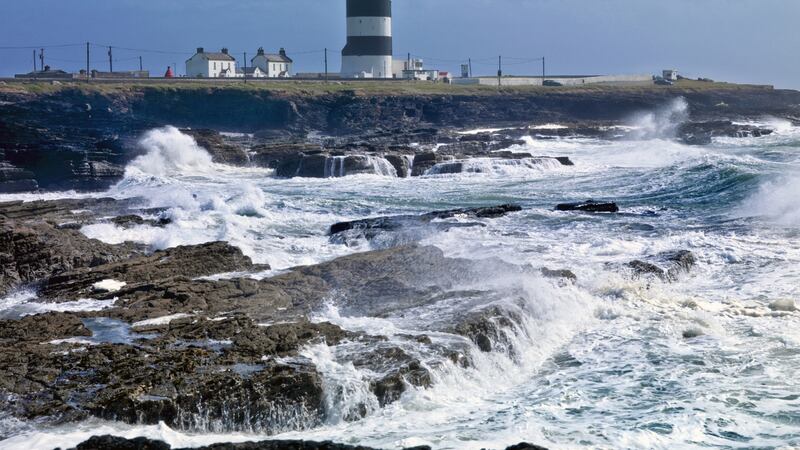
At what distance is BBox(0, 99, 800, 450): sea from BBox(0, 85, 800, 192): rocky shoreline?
4.33 metres

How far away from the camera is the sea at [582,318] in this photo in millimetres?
8539

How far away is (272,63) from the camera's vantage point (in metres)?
75.7

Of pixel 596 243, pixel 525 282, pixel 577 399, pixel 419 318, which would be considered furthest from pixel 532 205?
pixel 577 399

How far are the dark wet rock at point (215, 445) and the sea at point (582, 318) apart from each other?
43 cm

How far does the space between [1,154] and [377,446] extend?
22953 mm

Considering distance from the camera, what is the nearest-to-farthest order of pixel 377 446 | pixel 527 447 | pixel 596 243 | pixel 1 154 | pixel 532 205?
pixel 527 447
pixel 377 446
pixel 596 243
pixel 532 205
pixel 1 154

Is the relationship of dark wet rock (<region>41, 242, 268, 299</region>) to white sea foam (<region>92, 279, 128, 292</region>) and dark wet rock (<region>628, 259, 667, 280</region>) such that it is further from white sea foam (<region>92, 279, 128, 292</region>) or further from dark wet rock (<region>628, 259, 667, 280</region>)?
dark wet rock (<region>628, 259, 667, 280</region>)

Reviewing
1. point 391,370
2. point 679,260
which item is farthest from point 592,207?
point 391,370

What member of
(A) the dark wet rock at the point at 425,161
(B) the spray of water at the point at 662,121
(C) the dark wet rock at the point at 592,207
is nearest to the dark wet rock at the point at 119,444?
(C) the dark wet rock at the point at 592,207

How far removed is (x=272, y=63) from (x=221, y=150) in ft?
132

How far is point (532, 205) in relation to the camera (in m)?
23.8

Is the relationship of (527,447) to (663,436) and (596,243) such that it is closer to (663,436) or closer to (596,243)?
(663,436)

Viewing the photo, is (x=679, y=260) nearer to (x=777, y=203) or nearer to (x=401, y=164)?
(x=777, y=203)

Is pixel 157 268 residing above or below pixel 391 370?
above
